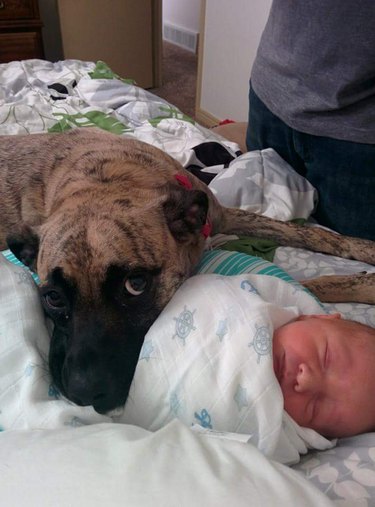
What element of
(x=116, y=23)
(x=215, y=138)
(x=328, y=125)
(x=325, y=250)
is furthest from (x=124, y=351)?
(x=116, y=23)

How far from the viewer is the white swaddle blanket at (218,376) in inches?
40.1

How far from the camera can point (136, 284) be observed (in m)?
1.21

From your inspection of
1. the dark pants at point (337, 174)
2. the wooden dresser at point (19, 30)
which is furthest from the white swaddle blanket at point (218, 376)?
the wooden dresser at point (19, 30)

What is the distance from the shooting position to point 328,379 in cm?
111

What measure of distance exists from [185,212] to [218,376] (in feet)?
1.79

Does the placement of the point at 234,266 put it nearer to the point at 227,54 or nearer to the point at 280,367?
the point at 280,367

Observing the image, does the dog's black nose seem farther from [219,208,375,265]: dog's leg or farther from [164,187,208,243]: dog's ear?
[219,208,375,265]: dog's leg

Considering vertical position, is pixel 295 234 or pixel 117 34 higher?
pixel 295 234

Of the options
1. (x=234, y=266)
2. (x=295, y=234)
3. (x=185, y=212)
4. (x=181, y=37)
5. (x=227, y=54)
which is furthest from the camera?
(x=181, y=37)

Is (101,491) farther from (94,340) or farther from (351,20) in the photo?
(351,20)

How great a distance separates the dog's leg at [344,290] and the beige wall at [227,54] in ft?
10.2

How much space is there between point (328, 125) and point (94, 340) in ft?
4.97

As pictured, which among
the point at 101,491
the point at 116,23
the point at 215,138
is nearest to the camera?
the point at 101,491

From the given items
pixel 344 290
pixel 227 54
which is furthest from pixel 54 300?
pixel 227 54
